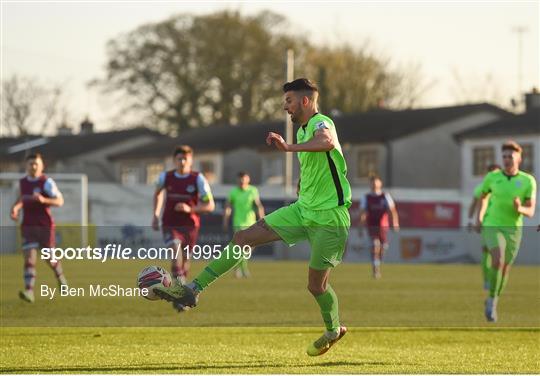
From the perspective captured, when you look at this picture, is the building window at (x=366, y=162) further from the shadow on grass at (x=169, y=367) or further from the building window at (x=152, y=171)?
the shadow on grass at (x=169, y=367)

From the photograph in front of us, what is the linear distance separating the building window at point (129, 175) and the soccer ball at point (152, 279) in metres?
65.0

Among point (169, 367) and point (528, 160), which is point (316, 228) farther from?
point (528, 160)

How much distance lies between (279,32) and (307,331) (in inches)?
2239

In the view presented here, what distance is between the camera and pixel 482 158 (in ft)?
188

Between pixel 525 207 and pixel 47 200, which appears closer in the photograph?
pixel 525 207

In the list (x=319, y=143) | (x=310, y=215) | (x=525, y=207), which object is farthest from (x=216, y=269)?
(x=525, y=207)

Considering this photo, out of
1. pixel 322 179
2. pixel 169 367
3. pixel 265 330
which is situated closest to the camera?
pixel 322 179

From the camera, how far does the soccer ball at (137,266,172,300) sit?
1052 centimetres

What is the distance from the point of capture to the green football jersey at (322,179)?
1083 cm

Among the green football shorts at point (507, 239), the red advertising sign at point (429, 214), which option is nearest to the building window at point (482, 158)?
the red advertising sign at point (429, 214)

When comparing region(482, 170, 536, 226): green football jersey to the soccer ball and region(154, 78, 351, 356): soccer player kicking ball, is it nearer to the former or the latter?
region(154, 78, 351, 356): soccer player kicking ball

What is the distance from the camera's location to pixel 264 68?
69.8 meters

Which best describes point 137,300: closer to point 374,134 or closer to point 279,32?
point 374,134

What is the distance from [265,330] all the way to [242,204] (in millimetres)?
12708
